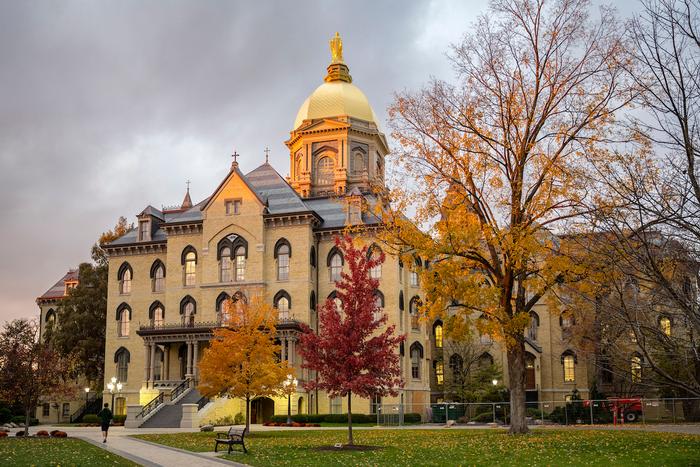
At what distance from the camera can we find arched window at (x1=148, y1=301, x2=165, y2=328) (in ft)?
193

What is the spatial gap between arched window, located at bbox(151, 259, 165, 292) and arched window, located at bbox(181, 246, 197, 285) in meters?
2.98

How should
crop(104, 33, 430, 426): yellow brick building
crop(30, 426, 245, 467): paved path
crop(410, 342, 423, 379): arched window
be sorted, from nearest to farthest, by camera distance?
crop(30, 426, 245, 467): paved path
crop(104, 33, 430, 426): yellow brick building
crop(410, 342, 423, 379): arched window

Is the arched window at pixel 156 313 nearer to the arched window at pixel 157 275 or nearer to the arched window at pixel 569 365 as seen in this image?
the arched window at pixel 157 275

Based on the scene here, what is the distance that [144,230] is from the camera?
6038 centimetres

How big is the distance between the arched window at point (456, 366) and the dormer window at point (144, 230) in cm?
2542

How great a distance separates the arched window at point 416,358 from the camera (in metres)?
55.1

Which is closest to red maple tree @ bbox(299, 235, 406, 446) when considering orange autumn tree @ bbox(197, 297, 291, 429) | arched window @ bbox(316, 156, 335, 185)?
orange autumn tree @ bbox(197, 297, 291, 429)

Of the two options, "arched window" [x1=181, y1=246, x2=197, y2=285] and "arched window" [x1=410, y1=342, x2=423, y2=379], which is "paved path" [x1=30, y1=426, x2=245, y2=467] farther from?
"arched window" [x1=410, y1=342, x2=423, y2=379]

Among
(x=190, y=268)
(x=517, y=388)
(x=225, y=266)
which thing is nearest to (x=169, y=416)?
(x=225, y=266)

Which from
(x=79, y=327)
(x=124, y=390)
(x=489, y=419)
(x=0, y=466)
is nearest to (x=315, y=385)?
(x=0, y=466)

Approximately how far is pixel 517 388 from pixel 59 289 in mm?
60705

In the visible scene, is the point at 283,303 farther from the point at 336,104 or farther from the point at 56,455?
the point at 56,455

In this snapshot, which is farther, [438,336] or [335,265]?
[438,336]

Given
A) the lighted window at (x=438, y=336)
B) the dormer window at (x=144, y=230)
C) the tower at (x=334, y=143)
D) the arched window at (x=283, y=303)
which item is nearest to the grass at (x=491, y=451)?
the arched window at (x=283, y=303)
